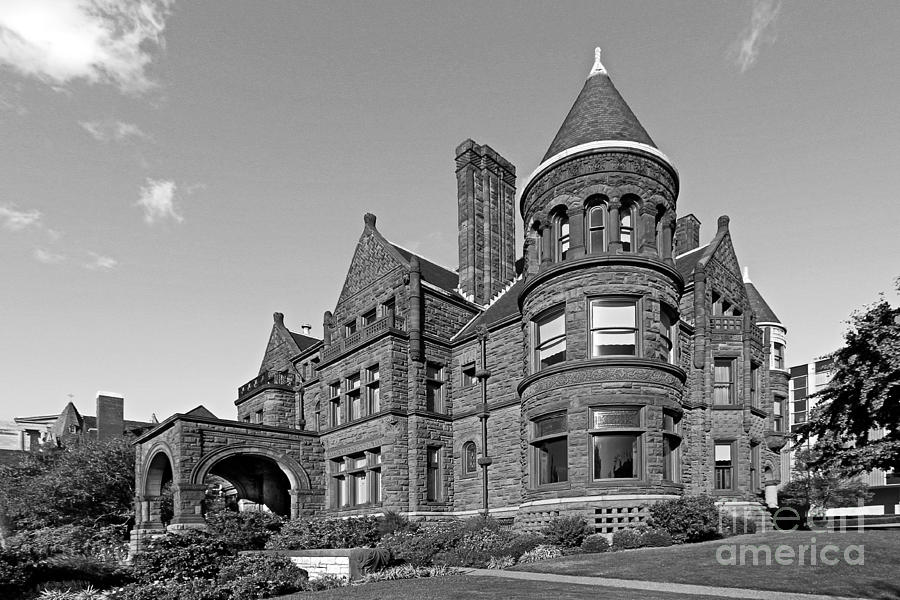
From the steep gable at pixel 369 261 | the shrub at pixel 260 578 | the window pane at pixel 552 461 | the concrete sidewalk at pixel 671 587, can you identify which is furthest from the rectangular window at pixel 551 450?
the steep gable at pixel 369 261

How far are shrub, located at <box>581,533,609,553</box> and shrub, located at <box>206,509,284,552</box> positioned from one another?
12.9 m

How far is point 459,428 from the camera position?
30.7 meters

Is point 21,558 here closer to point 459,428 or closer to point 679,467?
point 459,428

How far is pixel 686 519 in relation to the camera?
21406mm

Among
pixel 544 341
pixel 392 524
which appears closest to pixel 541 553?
pixel 544 341

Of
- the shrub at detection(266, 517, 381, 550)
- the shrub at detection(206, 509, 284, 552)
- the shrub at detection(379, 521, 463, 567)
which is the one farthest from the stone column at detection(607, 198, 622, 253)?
the shrub at detection(206, 509, 284, 552)

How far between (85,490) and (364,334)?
19.1 m

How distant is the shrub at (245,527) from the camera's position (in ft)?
85.9

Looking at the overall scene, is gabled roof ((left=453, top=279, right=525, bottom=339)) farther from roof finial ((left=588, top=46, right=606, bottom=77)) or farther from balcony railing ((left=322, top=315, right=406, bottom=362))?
roof finial ((left=588, top=46, right=606, bottom=77))

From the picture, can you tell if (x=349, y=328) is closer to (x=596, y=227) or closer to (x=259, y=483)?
(x=259, y=483)

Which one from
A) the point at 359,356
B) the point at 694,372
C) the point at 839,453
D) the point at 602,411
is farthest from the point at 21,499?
the point at 839,453

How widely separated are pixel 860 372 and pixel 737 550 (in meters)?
6.70

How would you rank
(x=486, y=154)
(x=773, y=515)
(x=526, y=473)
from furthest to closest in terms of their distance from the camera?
(x=486, y=154), (x=773, y=515), (x=526, y=473)

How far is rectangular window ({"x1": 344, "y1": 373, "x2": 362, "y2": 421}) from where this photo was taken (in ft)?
105
